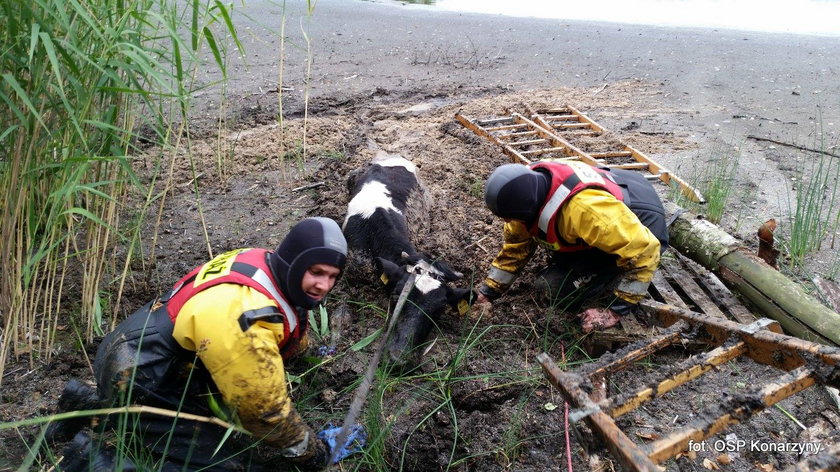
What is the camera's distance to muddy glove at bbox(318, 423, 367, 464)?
2.77 m

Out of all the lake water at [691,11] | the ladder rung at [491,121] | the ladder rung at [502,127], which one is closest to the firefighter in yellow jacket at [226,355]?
the ladder rung at [502,127]

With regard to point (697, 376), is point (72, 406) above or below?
below

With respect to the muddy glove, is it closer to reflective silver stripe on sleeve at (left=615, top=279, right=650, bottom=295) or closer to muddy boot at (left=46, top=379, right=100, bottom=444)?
muddy boot at (left=46, top=379, right=100, bottom=444)

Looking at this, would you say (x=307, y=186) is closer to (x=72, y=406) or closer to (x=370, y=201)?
(x=370, y=201)

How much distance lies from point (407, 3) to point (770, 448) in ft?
42.7

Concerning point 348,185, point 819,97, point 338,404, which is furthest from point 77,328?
point 819,97

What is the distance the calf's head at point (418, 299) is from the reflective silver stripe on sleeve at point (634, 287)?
0.80 meters

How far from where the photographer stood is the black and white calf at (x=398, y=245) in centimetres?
344

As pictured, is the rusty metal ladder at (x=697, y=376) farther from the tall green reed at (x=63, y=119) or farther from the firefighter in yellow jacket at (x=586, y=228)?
the tall green reed at (x=63, y=119)

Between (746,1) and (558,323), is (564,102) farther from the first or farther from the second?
(746,1)

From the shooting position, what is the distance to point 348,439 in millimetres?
2836

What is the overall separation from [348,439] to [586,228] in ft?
5.15

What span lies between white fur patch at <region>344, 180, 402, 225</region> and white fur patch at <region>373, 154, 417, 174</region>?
35 cm

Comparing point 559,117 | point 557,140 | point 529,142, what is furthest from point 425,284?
point 559,117
